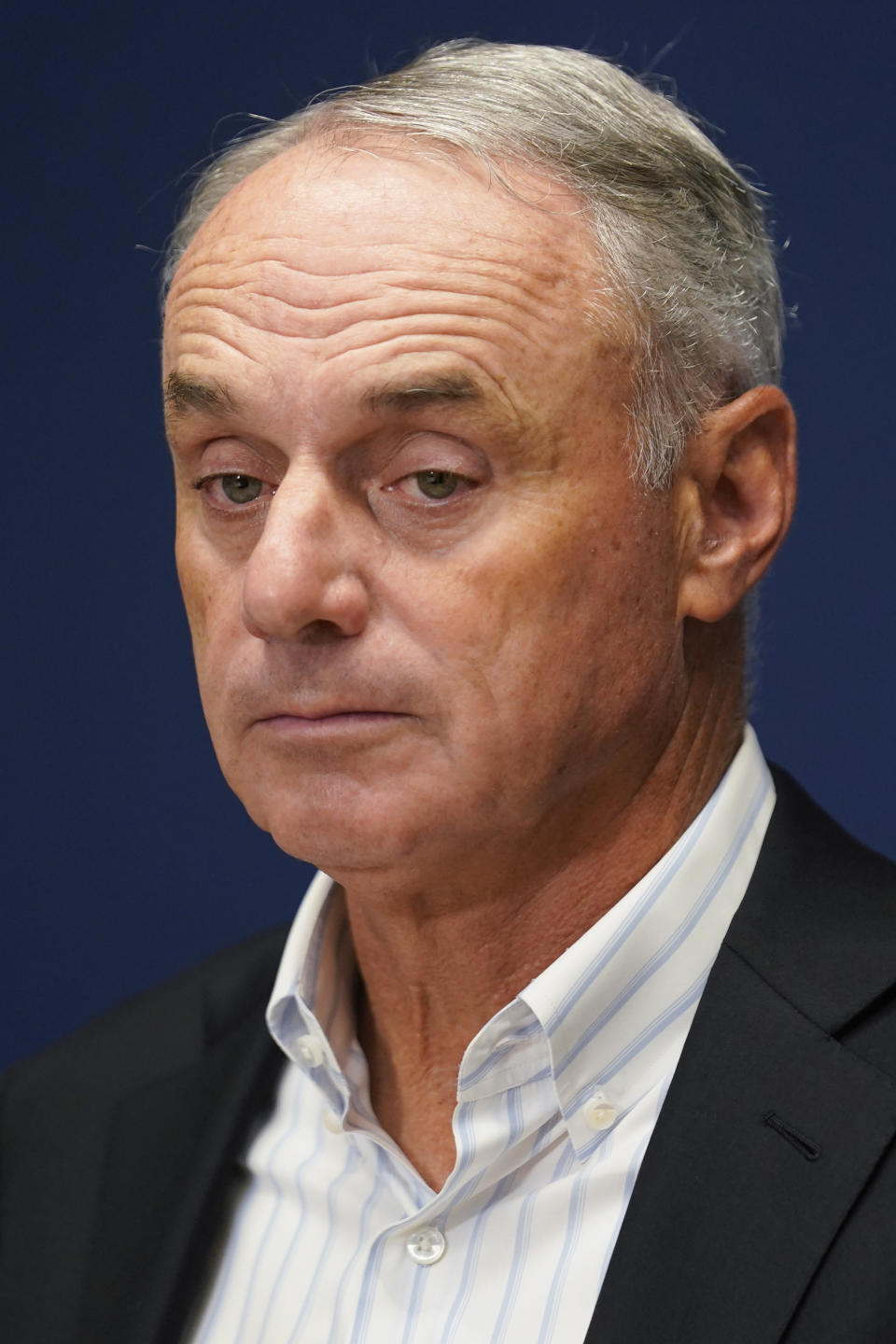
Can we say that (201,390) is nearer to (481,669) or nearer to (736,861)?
(481,669)

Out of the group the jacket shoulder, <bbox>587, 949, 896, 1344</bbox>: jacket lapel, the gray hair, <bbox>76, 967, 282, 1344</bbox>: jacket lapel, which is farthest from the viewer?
the jacket shoulder

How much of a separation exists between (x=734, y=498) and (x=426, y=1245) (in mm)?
888

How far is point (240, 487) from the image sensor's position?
1.94m

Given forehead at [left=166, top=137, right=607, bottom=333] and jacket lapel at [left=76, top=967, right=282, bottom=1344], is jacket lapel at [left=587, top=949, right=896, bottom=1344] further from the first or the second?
forehead at [left=166, top=137, right=607, bottom=333]

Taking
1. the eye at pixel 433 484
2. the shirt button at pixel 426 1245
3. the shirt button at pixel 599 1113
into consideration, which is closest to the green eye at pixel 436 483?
the eye at pixel 433 484

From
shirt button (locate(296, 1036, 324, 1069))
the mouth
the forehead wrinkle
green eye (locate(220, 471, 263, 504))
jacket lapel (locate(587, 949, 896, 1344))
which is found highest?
the forehead wrinkle

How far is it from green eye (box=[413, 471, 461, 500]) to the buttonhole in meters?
0.69

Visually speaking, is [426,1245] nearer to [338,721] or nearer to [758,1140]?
[758,1140]

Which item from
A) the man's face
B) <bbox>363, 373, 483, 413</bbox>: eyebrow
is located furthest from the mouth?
<bbox>363, 373, 483, 413</bbox>: eyebrow

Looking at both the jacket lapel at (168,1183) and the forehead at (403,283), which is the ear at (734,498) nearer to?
the forehead at (403,283)

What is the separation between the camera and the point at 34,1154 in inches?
88.7

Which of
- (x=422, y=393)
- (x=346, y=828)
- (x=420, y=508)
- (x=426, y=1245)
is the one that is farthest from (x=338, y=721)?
(x=426, y=1245)

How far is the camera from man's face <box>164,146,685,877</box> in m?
1.79

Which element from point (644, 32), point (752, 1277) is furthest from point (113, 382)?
point (752, 1277)
